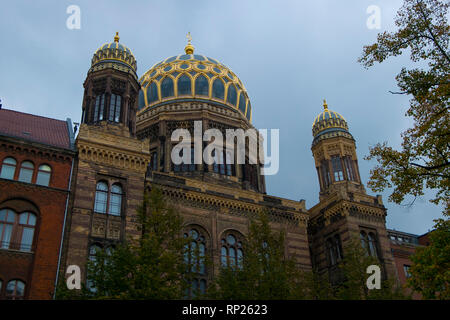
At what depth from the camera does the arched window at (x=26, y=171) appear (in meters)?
23.8

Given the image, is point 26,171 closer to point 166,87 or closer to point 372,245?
point 166,87

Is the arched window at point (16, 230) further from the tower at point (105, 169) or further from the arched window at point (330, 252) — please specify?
the arched window at point (330, 252)

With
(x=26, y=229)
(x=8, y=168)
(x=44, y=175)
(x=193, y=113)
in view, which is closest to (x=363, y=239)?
(x=193, y=113)

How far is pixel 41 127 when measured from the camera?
28.4 meters

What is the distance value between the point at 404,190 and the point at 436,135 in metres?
2.24

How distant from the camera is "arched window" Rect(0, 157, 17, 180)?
23.4 m

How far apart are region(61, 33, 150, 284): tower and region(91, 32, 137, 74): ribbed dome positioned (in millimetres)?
131

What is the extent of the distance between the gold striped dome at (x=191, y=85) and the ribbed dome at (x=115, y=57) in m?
8.65

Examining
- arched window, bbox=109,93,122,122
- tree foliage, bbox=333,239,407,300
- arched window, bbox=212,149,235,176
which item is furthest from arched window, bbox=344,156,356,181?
arched window, bbox=109,93,122,122

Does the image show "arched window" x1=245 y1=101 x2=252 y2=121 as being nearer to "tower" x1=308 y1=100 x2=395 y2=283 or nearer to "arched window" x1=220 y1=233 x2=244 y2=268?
"tower" x1=308 y1=100 x2=395 y2=283
